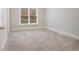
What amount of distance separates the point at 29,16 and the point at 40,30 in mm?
310

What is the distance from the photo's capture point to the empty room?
219cm

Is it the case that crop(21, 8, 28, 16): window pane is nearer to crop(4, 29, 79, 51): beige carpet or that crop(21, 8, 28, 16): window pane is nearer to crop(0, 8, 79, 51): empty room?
crop(0, 8, 79, 51): empty room

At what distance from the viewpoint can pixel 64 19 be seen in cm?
222

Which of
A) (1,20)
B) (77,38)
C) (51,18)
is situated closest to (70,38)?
(77,38)

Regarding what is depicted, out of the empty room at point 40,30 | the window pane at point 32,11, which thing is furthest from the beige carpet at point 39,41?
the window pane at point 32,11

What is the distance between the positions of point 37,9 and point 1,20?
0.64 meters

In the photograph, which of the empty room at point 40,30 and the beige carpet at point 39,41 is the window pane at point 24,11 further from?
the beige carpet at point 39,41

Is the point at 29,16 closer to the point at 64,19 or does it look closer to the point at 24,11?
the point at 24,11

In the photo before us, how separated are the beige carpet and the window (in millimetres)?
174

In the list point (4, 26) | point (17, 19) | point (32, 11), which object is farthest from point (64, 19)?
point (4, 26)

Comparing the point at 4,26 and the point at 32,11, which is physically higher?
the point at 32,11

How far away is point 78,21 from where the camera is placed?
87.4 inches

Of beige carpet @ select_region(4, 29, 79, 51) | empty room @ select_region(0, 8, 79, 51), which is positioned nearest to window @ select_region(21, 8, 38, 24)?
empty room @ select_region(0, 8, 79, 51)
